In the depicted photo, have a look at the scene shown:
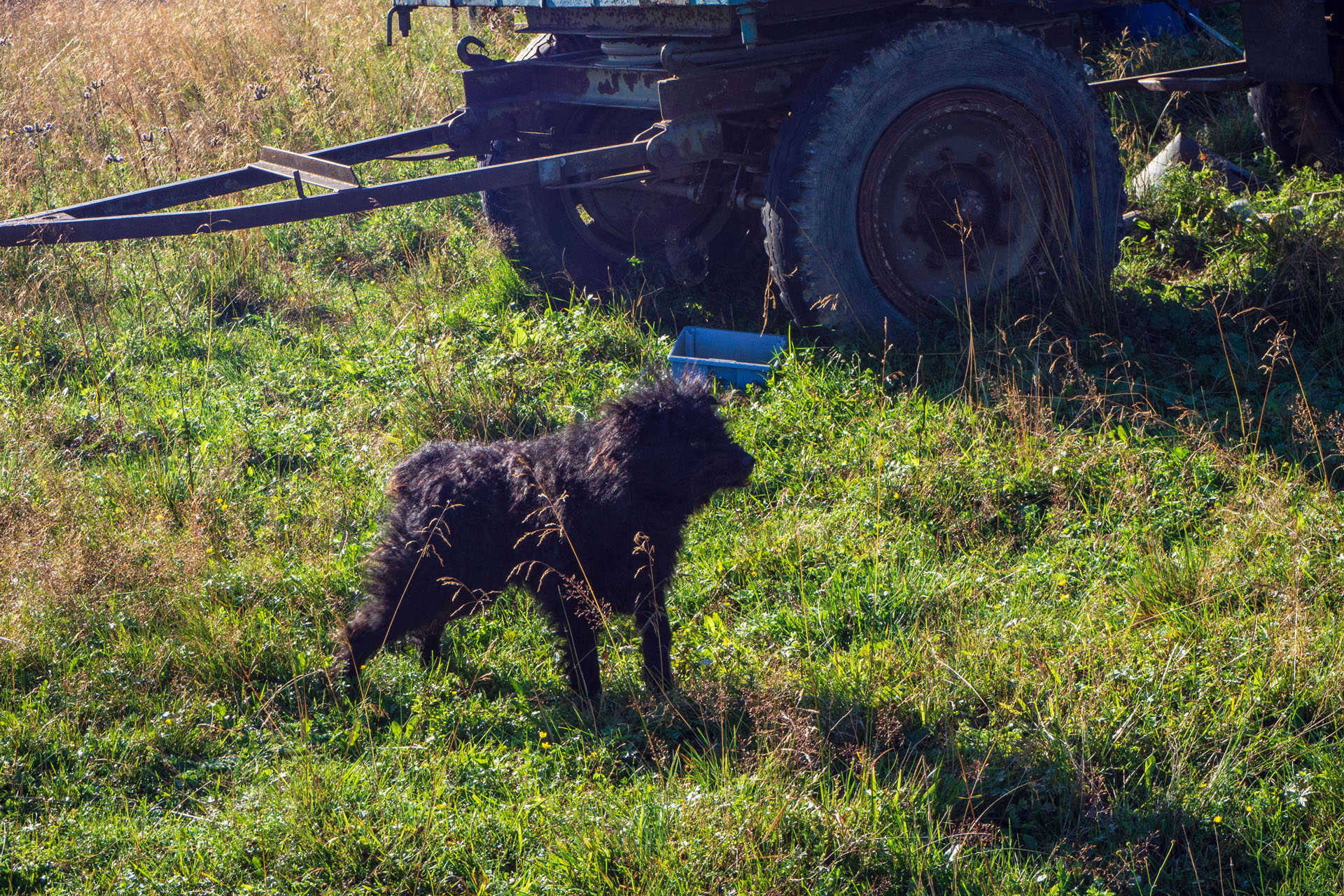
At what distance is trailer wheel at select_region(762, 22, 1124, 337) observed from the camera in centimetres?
508

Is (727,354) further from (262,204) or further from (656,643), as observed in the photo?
(656,643)

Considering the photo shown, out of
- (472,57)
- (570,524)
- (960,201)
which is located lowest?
(570,524)

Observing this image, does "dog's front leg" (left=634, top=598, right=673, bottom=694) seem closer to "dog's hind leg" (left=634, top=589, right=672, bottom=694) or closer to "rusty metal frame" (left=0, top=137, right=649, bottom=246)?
"dog's hind leg" (left=634, top=589, right=672, bottom=694)

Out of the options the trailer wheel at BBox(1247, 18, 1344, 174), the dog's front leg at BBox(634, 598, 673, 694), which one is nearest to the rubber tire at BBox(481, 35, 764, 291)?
the dog's front leg at BBox(634, 598, 673, 694)

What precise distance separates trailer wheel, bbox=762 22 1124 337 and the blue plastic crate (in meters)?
0.39

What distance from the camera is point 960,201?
5.45 meters

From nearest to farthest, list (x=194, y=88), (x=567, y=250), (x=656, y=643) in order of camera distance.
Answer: (x=656, y=643)
(x=567, y=250)
(x=194, y=88)

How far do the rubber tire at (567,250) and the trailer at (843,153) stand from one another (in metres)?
0.14

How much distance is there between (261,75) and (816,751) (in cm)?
1009

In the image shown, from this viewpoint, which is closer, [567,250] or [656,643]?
[656,643]

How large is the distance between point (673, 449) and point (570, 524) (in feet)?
1.45

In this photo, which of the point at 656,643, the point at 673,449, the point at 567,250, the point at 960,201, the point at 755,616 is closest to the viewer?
the point at 673,449

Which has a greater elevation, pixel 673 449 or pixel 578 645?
pixel 673 449

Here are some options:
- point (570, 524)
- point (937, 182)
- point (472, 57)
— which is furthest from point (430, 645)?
point (472, 57)
